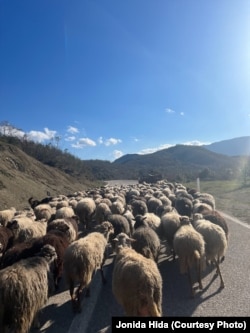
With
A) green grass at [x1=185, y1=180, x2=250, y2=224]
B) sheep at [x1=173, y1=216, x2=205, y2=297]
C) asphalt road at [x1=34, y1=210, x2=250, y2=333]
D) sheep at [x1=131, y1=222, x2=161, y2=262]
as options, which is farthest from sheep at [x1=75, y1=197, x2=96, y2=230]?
sheep at [x1=173, y1=216, x2=205, y2=297]

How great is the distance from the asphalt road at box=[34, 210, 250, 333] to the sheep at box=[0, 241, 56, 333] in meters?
0.72

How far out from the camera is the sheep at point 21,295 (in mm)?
5152

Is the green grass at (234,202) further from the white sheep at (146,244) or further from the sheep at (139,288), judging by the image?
the sheep at (139,288)

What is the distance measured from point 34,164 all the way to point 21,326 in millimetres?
48274

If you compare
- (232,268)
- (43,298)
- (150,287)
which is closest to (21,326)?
(43,298)

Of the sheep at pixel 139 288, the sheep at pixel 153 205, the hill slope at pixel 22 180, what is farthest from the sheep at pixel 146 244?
the hill slope at pixel 22 180

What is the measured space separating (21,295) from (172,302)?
346 centimetres

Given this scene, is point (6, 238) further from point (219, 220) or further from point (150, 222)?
point (219, 220)

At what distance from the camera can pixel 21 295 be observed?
17.4 feet

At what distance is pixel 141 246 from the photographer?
332 inches

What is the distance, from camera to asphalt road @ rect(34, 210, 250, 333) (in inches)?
242

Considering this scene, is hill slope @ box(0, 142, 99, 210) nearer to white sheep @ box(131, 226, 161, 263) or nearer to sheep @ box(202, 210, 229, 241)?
sheep @ box(202, 210, 229, 241)

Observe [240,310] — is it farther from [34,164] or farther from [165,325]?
[34,164]

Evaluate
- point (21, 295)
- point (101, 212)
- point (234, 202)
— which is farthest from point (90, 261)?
point (234, 202)
